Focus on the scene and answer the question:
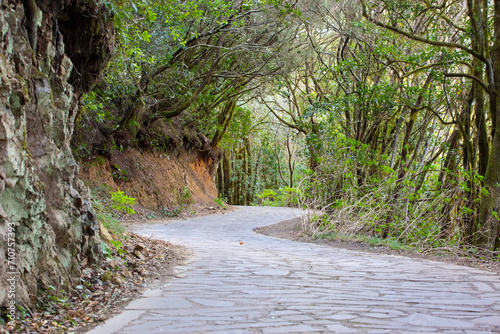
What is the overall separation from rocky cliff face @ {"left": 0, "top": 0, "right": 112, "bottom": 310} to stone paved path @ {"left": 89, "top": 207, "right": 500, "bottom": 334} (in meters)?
0.84

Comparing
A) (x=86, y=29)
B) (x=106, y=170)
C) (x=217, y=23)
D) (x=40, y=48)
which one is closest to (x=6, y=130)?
(x=40, y=48)

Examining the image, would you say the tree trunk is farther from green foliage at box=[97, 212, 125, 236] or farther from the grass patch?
green foliage at box=[97, 212, 125, 236]

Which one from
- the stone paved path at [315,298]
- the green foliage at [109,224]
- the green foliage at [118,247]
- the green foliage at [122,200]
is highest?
the green foliage at [122,200]

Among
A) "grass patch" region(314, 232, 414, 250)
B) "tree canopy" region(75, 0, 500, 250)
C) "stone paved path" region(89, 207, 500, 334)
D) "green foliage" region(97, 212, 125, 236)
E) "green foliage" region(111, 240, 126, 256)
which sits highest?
"tree canopy" region(75, 0, 500, 250)

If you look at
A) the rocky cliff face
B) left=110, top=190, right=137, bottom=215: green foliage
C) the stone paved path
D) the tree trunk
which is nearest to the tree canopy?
the tree trunk

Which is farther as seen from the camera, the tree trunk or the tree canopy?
the tree canopy

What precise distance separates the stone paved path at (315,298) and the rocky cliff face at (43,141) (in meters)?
0.84

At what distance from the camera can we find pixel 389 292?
172 inches

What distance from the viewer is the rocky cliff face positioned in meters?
3.23

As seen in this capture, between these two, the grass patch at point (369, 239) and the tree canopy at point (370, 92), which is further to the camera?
the grass patch at point (369, 239)

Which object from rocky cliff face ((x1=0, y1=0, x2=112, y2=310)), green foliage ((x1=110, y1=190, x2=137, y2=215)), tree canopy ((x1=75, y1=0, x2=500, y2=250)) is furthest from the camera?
tree canopy ((x1=75, y1=0, x2=500, y2=250))

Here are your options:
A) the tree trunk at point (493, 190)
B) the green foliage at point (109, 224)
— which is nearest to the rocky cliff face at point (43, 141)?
the green foliage at point (109, 224)

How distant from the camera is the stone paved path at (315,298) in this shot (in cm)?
327

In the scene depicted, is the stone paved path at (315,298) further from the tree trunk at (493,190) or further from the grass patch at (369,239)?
the tree trunk at (493,190)
